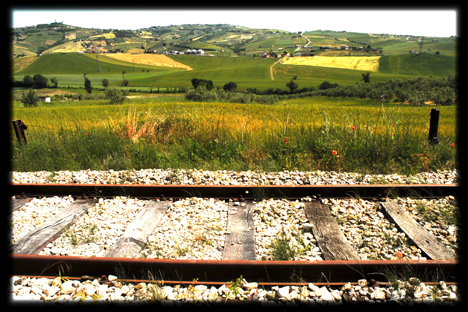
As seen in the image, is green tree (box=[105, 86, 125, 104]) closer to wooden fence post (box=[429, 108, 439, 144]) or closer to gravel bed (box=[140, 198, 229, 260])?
gravel bed (box=[140, 198, 229, 260])

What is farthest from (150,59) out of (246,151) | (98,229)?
(98,229)

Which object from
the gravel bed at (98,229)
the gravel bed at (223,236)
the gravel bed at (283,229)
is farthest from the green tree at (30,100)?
the gravel bed at (283,229)

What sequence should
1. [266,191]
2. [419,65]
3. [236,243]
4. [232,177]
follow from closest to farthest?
1. [236,243]
2. [266,191]
3. [232,177]
4. [419,65]

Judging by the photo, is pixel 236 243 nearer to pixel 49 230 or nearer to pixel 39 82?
pixel 49 230

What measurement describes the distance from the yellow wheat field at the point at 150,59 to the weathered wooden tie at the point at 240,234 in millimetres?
123998

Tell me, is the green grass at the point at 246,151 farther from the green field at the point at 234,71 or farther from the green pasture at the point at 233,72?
the green field at the point at 234,71

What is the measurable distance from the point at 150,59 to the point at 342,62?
267 ft

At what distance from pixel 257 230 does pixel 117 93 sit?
2585 centimetres

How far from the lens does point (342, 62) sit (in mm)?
102000

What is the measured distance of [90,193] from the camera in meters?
4.59

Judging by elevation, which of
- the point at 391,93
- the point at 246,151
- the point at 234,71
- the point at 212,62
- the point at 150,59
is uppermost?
the point at 150,59

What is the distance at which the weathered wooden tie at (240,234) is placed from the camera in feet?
9.90

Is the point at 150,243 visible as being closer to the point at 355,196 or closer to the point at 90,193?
the point at 90,193

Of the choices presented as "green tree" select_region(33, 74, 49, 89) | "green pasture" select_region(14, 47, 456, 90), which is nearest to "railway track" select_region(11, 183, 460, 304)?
"green tree" select_region(33, 74, 49, 89)
